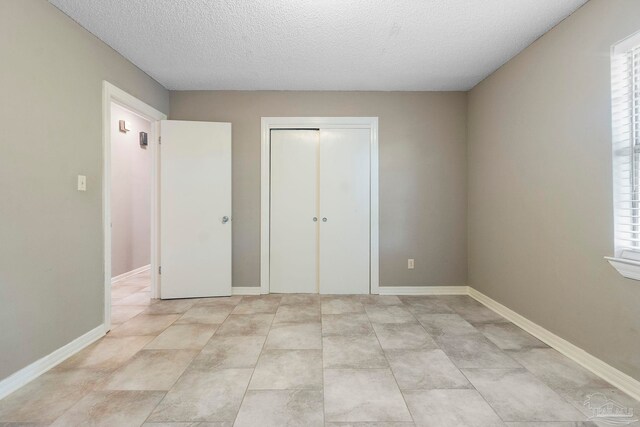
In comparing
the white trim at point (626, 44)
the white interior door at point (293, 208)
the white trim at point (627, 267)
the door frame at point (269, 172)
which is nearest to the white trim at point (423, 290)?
the door frame at point (269, 172)

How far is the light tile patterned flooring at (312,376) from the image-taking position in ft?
4.75

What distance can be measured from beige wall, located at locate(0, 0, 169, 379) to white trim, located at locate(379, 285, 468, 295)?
9.44 feet

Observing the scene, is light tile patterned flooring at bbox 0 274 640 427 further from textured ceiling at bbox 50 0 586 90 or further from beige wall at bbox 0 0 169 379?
textured ceiling at bbox 50 0 586 90

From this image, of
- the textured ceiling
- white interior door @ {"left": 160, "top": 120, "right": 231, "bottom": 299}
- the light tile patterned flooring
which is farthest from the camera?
white interior door @ {"left": 160, "top": 120, "right": 231, "bottom": 299}

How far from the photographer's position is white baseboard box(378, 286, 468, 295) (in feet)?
11.4

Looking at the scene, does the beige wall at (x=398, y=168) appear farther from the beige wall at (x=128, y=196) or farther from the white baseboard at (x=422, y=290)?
the beige wall at (x=128, y=196)

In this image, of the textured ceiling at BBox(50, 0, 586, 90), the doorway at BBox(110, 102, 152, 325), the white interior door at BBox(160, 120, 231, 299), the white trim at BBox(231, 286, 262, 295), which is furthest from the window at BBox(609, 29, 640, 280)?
the doorway at BBox(110, 102, 152, 325)

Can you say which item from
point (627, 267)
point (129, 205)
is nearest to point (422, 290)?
point (627, 267)

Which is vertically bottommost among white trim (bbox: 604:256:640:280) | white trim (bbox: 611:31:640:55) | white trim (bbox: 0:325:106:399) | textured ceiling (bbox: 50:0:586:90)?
white trim (bbox: 0:325:106:399)

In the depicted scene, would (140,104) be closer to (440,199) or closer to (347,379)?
(347,379)

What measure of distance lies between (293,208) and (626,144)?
9.26 feet

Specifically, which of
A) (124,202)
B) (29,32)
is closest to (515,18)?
(29,32)

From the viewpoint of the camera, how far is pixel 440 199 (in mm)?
3488

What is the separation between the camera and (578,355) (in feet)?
6.46
